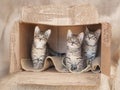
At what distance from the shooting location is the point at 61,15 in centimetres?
79

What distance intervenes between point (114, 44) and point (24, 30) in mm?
336

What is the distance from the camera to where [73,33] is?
94cm

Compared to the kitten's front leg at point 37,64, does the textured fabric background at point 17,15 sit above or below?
above

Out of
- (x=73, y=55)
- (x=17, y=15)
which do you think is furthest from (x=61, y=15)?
(x=17, y=15)

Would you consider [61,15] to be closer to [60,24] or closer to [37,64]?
[60,24]

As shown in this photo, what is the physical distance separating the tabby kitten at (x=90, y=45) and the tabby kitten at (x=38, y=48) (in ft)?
0.46

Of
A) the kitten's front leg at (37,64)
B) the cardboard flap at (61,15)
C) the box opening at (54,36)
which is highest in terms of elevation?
the cardboard flap at (61,15)

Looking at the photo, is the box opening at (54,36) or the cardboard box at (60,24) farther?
the box opening at (54,36)

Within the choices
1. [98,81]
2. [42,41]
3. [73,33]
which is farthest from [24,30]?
[98,81]

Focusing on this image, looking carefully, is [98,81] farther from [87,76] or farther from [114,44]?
Result: [114,44]

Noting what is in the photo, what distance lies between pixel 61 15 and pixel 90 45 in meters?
0.16

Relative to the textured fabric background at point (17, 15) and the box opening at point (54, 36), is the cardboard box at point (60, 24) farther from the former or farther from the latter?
the textured fabric background at point (17, 15)

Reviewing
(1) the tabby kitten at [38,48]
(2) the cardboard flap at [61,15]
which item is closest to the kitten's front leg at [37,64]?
(1) the tabby kitten at [38,48]

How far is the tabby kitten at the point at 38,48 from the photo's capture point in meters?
0.87
